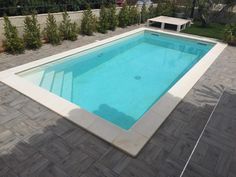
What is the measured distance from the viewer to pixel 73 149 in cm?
390

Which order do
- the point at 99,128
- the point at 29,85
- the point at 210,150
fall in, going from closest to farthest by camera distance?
the point at 210,150
the point at 99,128
the point at 29,85

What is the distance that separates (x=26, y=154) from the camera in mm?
3742

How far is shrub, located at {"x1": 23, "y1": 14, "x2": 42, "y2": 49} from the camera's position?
852cm

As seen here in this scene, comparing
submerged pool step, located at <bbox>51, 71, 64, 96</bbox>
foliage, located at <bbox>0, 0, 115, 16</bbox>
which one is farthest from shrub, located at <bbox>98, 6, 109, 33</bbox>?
submerged pool step, located at <bbox>51, 71, 64, 96</bbox>

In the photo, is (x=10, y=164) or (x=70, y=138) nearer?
(x=10, y=164)

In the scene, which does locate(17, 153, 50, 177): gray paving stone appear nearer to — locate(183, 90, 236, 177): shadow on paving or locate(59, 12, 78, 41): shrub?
locate(183, 90, 236, 177): shadow on paving

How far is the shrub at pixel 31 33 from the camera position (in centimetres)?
852

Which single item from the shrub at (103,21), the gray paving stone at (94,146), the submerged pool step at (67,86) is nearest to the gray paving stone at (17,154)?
the gray paving stone at (94,146)

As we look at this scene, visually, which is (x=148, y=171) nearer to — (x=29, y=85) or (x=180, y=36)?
(x=29, y=85)

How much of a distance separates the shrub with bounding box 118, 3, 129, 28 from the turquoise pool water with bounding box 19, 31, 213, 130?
2494mm

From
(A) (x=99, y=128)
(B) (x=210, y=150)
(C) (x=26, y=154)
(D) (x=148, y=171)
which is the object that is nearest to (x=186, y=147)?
(B) (x=210, y=150)

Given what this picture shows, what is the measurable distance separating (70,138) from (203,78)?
5.22 m

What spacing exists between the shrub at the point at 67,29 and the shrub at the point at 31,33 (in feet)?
4.63

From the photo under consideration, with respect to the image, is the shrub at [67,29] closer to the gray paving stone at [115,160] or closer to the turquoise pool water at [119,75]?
the turquoise pool water at [119,75]
